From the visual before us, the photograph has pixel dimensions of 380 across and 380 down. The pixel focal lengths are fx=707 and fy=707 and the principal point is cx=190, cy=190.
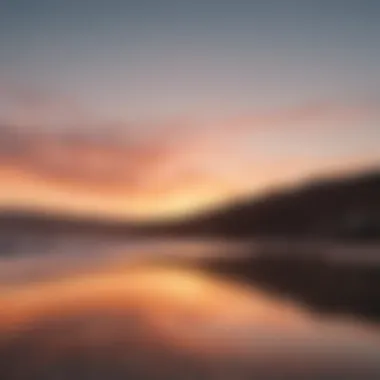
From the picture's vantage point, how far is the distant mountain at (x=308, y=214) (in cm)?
200

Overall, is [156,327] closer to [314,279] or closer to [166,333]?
[166,333]

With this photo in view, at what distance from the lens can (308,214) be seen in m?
2.02

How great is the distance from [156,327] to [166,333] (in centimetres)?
3

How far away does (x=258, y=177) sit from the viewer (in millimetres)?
2008

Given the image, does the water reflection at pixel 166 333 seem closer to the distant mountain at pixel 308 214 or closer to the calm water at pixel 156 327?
the calm water at pixel 156 327

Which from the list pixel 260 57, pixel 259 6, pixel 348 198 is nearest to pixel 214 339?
pixel 348 198

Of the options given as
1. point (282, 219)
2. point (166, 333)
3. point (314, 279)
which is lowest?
point (166, 333)

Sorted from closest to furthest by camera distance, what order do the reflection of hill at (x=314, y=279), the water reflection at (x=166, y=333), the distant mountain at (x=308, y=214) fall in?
the water reflection at (x=166, y=333)
the reflection of hill at (x=314, y=279)
the distant mountain at (x=308, y=214)

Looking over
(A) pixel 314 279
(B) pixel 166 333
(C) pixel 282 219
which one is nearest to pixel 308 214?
(C) pixel 282 219

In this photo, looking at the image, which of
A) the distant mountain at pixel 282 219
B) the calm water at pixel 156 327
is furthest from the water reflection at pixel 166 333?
the distant mountain at pixel 282 219

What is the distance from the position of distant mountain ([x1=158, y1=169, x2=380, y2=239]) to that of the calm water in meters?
0.08

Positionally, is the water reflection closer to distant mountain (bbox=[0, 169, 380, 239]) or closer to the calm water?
the calm water

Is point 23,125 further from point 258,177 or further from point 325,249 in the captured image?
point 325,249

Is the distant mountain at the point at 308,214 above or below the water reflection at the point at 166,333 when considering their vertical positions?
above
